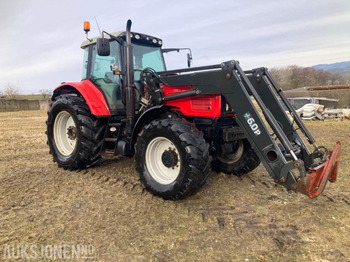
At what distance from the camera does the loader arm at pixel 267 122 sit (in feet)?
8.93

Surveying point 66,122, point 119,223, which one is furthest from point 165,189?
point 66,122

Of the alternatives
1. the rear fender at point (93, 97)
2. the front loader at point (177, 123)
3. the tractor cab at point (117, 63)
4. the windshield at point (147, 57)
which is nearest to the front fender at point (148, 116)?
the front loader at point (177, 123)

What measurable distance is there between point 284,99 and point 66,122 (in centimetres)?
383

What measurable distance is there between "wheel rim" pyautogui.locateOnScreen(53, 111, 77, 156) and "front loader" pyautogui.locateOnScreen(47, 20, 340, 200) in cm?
2

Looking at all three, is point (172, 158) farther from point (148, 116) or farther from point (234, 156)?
point (234, 156)

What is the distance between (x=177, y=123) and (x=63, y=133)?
2818 mm

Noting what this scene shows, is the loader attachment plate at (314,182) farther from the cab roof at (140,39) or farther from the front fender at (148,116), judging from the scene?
the cab roof at (140,39)

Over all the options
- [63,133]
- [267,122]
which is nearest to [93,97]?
[63,133]

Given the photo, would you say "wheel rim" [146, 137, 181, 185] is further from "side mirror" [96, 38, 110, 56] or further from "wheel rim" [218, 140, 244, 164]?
"side mirror" [96, 38, 110, 56]

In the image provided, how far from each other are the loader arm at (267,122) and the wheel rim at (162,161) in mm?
633

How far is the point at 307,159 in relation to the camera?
3354mm

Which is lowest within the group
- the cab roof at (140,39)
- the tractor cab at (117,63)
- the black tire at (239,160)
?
the black tire at (239,160)

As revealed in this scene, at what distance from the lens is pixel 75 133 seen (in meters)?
4.83

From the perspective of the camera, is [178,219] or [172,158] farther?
[172,158]
